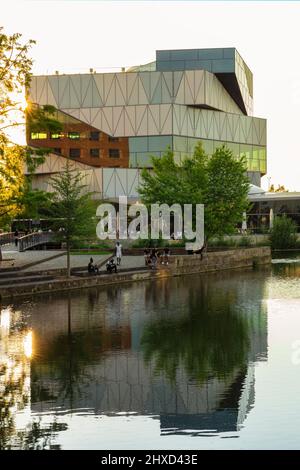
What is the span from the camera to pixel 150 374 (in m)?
18.9

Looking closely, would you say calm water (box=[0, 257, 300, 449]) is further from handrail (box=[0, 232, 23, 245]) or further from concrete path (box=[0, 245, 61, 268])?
handrail (box=[0, 232, 23, 245])

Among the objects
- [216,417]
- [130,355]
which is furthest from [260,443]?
[130,355]

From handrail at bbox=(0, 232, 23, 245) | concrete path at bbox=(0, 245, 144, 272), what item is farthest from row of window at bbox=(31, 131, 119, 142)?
concrete path at bbox=(0, 245, 144, 272)

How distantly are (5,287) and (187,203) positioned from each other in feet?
78.6

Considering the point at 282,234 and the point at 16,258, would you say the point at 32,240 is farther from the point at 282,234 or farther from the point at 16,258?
the point at 282,234

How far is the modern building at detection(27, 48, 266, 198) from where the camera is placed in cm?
9350

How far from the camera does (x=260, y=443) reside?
13.4 metres

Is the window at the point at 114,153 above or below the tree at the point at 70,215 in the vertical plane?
above

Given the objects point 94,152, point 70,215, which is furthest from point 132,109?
point 70,215

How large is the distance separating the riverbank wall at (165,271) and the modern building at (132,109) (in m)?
33.7

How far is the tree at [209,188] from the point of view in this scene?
57031 millimetres

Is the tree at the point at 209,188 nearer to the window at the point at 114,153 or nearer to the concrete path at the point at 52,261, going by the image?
the concrete path at the point at 52,261

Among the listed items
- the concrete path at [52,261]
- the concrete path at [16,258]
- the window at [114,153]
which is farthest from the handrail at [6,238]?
the window at [114,153]
